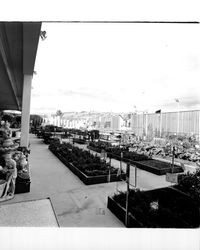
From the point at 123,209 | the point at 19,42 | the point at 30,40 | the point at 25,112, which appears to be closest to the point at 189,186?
the point at 123,209

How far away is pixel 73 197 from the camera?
8.60ft

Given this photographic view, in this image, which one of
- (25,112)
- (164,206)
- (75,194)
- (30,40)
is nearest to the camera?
(164,206)

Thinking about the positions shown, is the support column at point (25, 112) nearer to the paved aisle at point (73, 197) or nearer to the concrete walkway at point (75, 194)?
the concrete walkway at point (75, 194)

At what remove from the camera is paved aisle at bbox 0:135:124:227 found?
1981 mm

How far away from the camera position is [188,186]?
2695mm

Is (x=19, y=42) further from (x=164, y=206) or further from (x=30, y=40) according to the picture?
(x=164, y=206)

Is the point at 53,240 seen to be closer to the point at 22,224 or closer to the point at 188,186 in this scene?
the point at 22,224

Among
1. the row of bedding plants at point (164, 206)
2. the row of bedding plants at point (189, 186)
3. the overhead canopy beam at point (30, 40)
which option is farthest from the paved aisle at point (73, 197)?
the overhead canopy beam at point (30, 40)

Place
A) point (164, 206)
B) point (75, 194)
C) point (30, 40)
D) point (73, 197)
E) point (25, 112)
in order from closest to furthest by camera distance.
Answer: point (164, 206)
point (30, 40)
point (73, 197)
point (75, 194)
point (25, 112)

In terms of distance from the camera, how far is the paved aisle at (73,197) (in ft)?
6.50

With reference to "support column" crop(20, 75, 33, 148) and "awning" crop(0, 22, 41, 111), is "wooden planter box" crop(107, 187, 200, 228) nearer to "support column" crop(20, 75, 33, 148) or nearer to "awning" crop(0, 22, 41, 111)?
"awning" crop(0, 22, 41, 111)

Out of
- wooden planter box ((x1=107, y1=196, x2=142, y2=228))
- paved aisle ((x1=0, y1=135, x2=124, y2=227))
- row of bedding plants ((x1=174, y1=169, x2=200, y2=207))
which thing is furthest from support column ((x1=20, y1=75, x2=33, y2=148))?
row of bedding plants ((x1=174, y1=169, x2=200, y2=207))
